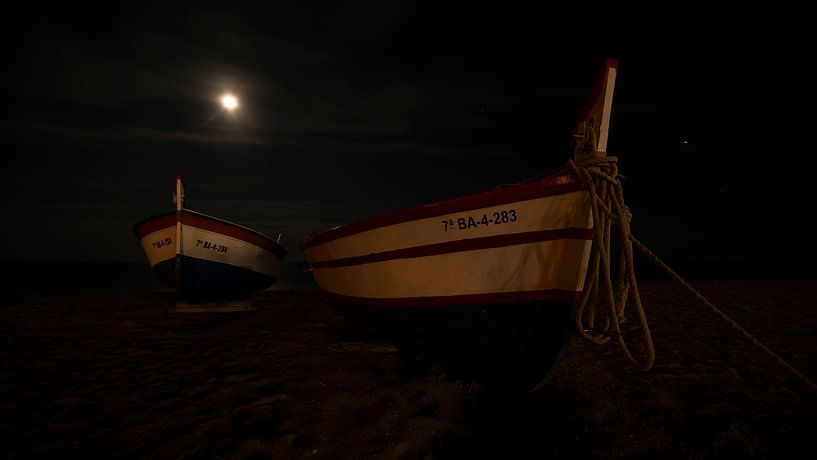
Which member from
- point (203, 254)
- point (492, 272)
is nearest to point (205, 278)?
point (203, 254)

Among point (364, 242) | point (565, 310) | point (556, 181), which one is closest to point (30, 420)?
point (364, 242)

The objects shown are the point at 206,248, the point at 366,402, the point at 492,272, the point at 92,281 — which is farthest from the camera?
the point at 92,281

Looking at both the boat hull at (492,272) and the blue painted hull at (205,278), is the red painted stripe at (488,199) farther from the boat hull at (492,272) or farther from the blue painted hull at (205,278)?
the blue painted hull at (205,278)

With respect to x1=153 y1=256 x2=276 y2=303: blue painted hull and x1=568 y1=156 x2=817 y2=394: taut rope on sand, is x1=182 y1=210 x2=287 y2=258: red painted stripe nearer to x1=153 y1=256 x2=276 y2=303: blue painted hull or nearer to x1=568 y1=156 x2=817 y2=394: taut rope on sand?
x1=153 y1=256 x2=276 y2=303: blue painted hull

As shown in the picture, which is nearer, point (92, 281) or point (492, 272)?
point (492, 272)

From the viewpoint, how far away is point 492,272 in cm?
304

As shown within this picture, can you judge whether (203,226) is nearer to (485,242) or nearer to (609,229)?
(485,242)

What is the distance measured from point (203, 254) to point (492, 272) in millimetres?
7143

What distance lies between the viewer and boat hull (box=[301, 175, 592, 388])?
Answer: 2770mm

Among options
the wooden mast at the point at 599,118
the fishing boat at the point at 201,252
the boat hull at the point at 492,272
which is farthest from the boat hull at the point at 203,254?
the wooden mast at the point at 599,118

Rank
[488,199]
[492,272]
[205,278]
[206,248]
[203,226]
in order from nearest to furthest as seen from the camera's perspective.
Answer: [488,199]
[492,272]
[203,226]
[206,248]
[205,278]

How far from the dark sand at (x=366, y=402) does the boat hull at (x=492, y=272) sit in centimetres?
61

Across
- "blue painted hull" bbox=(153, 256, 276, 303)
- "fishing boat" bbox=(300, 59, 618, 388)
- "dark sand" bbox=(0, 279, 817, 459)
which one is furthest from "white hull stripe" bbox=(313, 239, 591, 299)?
"blue painted hull" bbox=(153, 256, 276, 303)

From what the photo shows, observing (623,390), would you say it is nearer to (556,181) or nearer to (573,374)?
→ (573,374)
